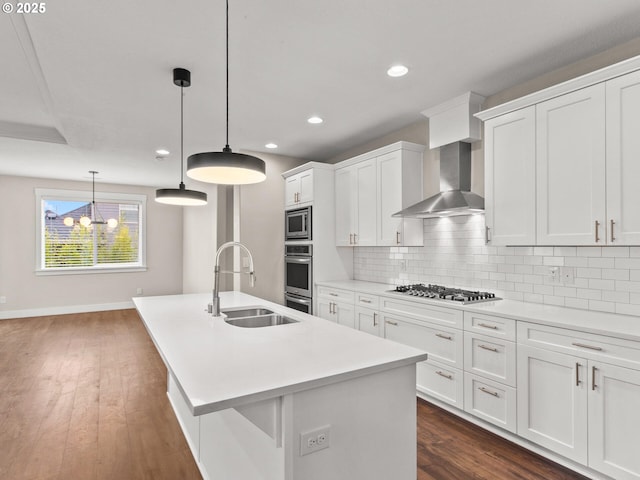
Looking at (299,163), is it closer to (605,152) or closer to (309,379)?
(605,152)

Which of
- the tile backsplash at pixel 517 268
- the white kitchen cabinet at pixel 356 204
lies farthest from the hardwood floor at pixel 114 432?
the white kitchen cabinet at pixel 356 204

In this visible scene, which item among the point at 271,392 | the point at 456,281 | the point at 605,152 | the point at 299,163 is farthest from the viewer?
the point at 299,163

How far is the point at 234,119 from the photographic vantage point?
3701 millimetres

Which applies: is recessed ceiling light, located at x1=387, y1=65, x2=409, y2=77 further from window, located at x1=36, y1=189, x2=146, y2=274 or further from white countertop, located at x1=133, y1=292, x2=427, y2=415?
window, located at x1=36, y1=189, x2=146, y2=274

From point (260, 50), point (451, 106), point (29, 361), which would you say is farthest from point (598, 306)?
point (29, 361)

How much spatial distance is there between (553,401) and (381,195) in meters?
2.39

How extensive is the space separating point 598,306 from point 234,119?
11.2ft

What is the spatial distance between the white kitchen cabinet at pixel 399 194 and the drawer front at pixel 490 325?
1216 mm

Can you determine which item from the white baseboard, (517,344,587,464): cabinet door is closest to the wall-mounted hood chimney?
(517,344,587,464): cabinet door

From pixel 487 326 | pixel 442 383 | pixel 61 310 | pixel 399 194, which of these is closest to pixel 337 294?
pixel 399 194

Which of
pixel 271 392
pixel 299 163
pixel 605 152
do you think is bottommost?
pixel 271 392

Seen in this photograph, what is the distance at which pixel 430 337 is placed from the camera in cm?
304

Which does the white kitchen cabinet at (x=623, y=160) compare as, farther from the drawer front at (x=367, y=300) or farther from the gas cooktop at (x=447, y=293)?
the drawer front at (x=367, y=300)

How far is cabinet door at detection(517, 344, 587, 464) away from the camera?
210 cm
